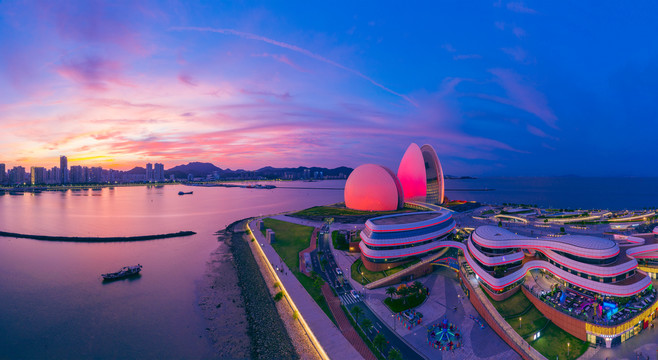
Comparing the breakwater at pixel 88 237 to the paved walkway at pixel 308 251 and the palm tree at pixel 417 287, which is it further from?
the palm tree at pixel 417 287

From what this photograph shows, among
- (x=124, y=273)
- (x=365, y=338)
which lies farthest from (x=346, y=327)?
(x=124, y=273)

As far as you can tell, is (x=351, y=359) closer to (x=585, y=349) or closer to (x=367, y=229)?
(x=585, y=349)

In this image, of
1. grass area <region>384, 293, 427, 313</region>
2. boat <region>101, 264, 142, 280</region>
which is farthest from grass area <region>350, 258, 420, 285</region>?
boat <region>101, 264, 142, 280</region>

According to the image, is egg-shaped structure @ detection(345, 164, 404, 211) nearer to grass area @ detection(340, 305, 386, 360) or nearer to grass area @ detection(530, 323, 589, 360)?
grass area @ detection(340, 305, 386, 360)

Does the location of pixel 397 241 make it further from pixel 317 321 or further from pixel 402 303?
pixel 317 321

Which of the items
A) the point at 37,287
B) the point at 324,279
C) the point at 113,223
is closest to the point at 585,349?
the point at 324,279
